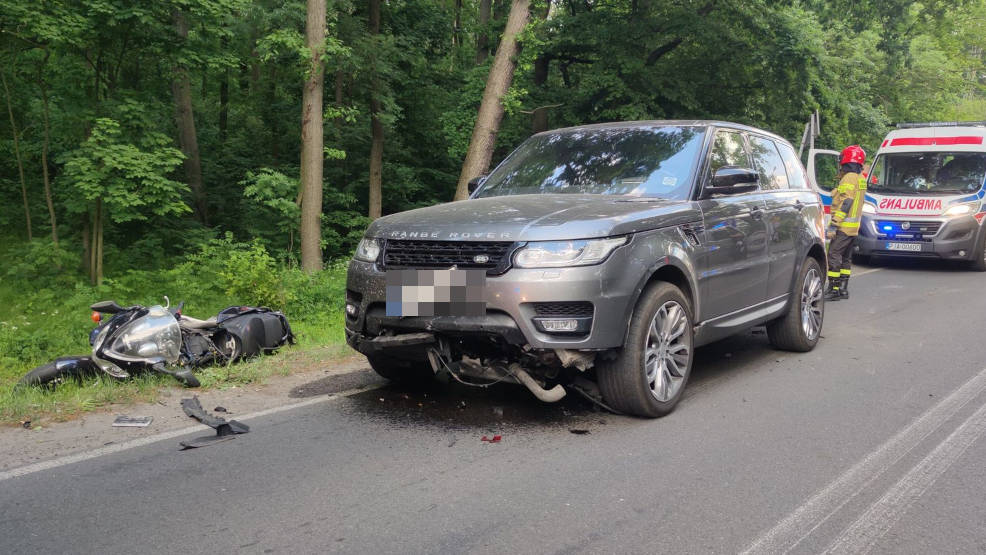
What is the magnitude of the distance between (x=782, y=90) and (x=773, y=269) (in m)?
13.3

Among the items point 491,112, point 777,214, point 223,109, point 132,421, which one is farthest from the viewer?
point 223,109

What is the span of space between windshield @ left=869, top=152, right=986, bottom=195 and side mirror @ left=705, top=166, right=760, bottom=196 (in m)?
10.6

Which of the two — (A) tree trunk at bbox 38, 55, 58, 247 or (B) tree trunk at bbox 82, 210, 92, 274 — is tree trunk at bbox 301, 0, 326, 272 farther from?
(B) tree trunk at bbox 82, 210, 92, 274

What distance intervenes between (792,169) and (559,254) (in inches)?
155

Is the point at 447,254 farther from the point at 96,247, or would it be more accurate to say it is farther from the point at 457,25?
the point at 457,25

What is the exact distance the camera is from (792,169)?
7.44 metres

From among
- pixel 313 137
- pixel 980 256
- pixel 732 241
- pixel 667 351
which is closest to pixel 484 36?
pixel 313 137

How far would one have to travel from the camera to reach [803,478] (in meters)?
3.99

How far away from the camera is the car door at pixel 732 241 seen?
556 centimetres

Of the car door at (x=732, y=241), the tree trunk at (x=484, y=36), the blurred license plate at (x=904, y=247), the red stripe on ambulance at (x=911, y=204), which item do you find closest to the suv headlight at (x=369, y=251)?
the car door at (x=732, y=241)

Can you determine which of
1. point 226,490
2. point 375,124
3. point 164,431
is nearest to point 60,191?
point 375,124

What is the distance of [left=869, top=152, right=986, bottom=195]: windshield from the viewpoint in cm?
1436

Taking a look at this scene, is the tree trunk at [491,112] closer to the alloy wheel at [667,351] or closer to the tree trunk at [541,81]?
the tree trunk at [541,81]

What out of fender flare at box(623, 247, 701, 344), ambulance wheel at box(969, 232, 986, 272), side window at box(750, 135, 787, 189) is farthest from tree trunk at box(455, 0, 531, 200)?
ambulance wheel at box(969, 232, 986, 272)
